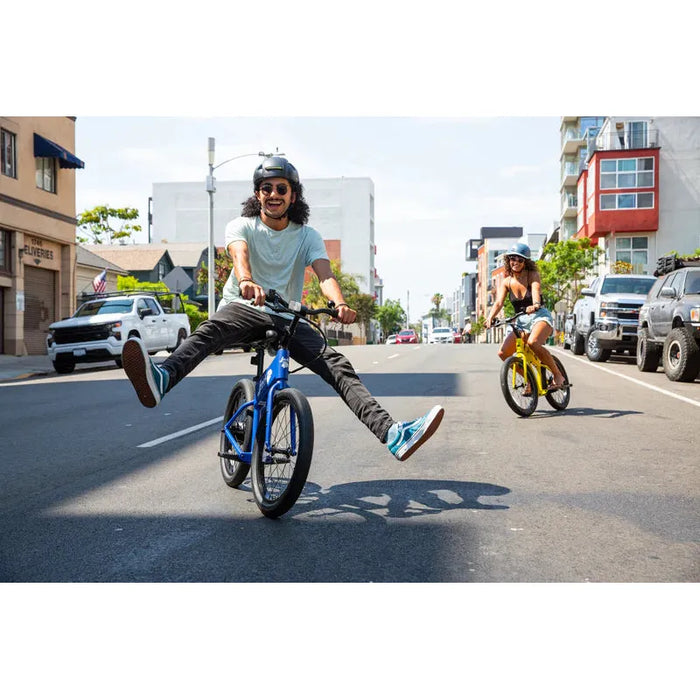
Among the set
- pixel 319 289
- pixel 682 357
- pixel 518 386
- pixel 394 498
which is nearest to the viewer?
pixel 394 498

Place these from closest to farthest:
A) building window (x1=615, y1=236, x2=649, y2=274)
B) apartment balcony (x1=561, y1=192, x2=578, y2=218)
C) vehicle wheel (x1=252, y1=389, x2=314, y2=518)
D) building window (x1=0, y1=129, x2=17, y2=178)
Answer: vehicle wheel (x1=252, y1=389, x2=314, y2=518) → building window (x1=0, y1=129, x2=17, y2=178) → building window (x1=615, y1=236, x2=649, y2=274) → apartment balcony (x1=561, y1=192, x2=578, y2=218)

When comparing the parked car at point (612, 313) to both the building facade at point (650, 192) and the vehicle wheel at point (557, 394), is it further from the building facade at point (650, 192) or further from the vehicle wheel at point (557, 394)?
the building facade at point (650, 192)

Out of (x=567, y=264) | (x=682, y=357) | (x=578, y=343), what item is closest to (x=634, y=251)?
(x=567, y=264)

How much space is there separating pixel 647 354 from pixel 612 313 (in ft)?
11.5

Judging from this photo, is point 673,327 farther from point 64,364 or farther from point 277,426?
point 64,364

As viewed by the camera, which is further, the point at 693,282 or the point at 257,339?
the point at 693,282

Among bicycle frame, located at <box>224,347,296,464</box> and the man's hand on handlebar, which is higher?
the man's hand on handlebar

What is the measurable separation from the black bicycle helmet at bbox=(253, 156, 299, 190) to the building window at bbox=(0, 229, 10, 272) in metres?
26.8

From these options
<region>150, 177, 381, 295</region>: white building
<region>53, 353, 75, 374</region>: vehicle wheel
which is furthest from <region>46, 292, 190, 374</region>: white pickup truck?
<region>150, 177, 381, 295</region>: white building

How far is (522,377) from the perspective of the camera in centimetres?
958

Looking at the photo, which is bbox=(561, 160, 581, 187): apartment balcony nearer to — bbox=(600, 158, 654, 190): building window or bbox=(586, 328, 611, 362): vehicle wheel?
bbox=(600, 158, 654, 190): building window

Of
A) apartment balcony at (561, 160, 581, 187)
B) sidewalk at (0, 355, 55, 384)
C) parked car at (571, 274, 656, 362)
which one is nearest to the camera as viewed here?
sidewalk at (0, 355, 55, 384)

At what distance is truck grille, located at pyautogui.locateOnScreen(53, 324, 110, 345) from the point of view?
20.9 meters
